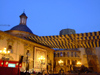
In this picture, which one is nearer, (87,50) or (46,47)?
(46,47)

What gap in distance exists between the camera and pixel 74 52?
3231 cm

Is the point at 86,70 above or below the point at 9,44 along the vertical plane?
below

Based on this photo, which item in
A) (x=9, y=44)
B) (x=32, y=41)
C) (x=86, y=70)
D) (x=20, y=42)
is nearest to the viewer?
(x=86, y=70)

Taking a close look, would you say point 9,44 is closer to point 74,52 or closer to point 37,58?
point 37,58

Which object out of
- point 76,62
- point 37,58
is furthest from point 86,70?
point 76,62

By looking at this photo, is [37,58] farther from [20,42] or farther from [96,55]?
[96,55]

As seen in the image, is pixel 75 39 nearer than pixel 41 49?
Yes

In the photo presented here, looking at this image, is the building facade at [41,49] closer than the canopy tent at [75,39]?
No

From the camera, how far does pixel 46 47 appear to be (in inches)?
1093

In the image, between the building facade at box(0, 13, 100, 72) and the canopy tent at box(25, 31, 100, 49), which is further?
the building facade at box(0, 13, 100, 72)

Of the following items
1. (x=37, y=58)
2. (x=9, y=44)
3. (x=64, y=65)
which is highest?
(x=9, y=44)

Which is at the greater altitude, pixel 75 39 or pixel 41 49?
pixel 75 39

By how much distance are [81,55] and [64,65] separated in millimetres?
5120

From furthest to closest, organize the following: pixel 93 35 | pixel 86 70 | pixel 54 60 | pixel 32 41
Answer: pixel 54 60 < pixel 32 41 < pixel 93 35 < pixel 86 70
